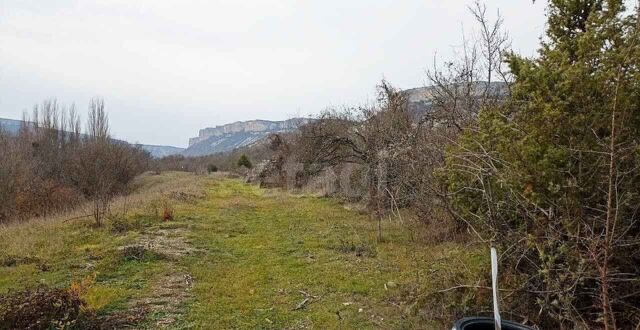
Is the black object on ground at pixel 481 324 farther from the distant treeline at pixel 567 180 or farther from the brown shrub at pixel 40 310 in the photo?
the brown shrub at pixel 40 310

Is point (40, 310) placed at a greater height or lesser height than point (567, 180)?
lesser

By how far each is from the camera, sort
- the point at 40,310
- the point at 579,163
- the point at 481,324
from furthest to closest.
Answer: the point at 40,310 < the point at 579,163 < the point at 481,324

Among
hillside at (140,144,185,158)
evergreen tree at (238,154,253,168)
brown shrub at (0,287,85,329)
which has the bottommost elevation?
brown shrub at (0,287,85,329)

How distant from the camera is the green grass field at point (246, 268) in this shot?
227 inches

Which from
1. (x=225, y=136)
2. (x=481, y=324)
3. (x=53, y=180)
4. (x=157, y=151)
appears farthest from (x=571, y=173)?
(x=225, y=136)

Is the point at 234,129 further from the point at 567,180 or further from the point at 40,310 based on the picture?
the point at 567,180

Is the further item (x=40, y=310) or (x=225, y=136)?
(x=225, y=136)

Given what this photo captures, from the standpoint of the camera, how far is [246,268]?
8406 millimetres

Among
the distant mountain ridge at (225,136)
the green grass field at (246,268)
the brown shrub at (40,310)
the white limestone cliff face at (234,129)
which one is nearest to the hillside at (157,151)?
the distant mountain ridge at (225,136)

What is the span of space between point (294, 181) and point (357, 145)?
347 inches

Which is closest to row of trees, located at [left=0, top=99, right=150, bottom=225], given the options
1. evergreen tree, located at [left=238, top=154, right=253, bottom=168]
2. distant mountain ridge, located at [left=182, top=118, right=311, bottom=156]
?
evergreen tree, located at [left=238, top=154, right=253, bottom=168]

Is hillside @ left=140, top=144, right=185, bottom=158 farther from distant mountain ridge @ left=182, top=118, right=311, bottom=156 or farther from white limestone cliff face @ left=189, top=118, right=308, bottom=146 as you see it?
white limestone cliff face @ left=189, top=118, right=308, bottom=146

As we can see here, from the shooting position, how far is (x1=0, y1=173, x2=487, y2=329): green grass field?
18.9 feet

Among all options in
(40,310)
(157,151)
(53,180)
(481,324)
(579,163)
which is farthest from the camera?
(157,151)
